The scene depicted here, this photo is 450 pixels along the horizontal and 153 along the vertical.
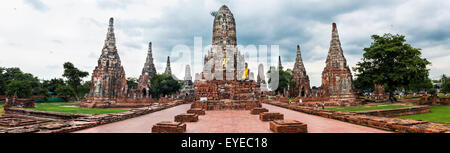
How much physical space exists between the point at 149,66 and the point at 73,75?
17.4 meters

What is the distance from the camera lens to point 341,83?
23.0 meters

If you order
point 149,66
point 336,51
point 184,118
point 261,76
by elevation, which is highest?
point 149,66

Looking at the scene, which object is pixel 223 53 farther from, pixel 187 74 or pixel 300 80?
pixel 187 74

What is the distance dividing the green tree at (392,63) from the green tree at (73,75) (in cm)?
4473

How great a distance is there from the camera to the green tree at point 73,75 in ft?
121

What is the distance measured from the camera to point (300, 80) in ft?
143

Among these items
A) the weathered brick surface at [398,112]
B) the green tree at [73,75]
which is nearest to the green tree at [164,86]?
the green tree at [73,75]

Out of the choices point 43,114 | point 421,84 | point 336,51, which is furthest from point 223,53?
point 421,84

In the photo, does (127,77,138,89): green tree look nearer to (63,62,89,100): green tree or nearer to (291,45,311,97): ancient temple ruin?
(63,62,89,100): green tree
